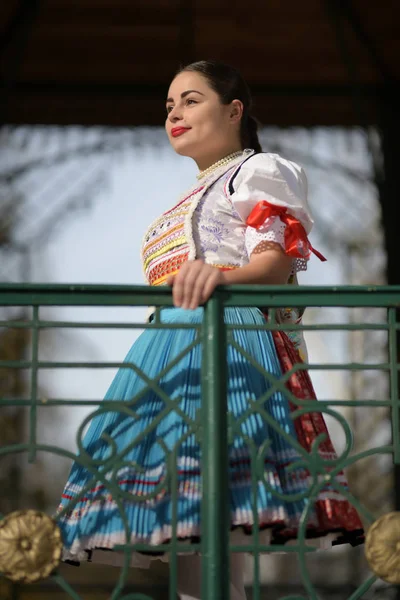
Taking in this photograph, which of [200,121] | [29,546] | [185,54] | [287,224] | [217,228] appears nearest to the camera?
[29,546]

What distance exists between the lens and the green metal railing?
229cm

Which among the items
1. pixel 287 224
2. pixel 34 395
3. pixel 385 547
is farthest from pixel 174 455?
pixel 287 224

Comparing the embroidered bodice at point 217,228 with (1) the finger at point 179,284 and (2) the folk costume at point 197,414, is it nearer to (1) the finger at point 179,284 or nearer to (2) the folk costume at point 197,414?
(2) the folk costume at point 197,414

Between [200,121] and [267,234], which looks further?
[200,121]

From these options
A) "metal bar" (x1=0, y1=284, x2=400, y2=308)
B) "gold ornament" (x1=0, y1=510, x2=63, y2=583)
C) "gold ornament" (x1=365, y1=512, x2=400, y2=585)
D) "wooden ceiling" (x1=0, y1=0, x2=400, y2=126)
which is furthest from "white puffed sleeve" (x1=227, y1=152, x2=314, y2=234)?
"wooden ceiling" (x1=0, y1=0, x2=400, y2=126)

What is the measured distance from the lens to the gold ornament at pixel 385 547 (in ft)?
7.61

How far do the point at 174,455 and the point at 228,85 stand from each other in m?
1.03

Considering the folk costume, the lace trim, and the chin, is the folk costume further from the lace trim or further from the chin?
the chin

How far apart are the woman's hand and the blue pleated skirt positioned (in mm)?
84

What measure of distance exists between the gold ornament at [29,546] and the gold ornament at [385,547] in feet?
2.22

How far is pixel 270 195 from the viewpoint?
2.50m

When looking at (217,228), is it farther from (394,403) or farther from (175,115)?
(394,403)

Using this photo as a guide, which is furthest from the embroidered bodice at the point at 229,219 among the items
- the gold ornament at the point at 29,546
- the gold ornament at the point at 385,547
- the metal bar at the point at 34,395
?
the gold ornament at the point at 29,546

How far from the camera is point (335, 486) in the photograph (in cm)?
236
